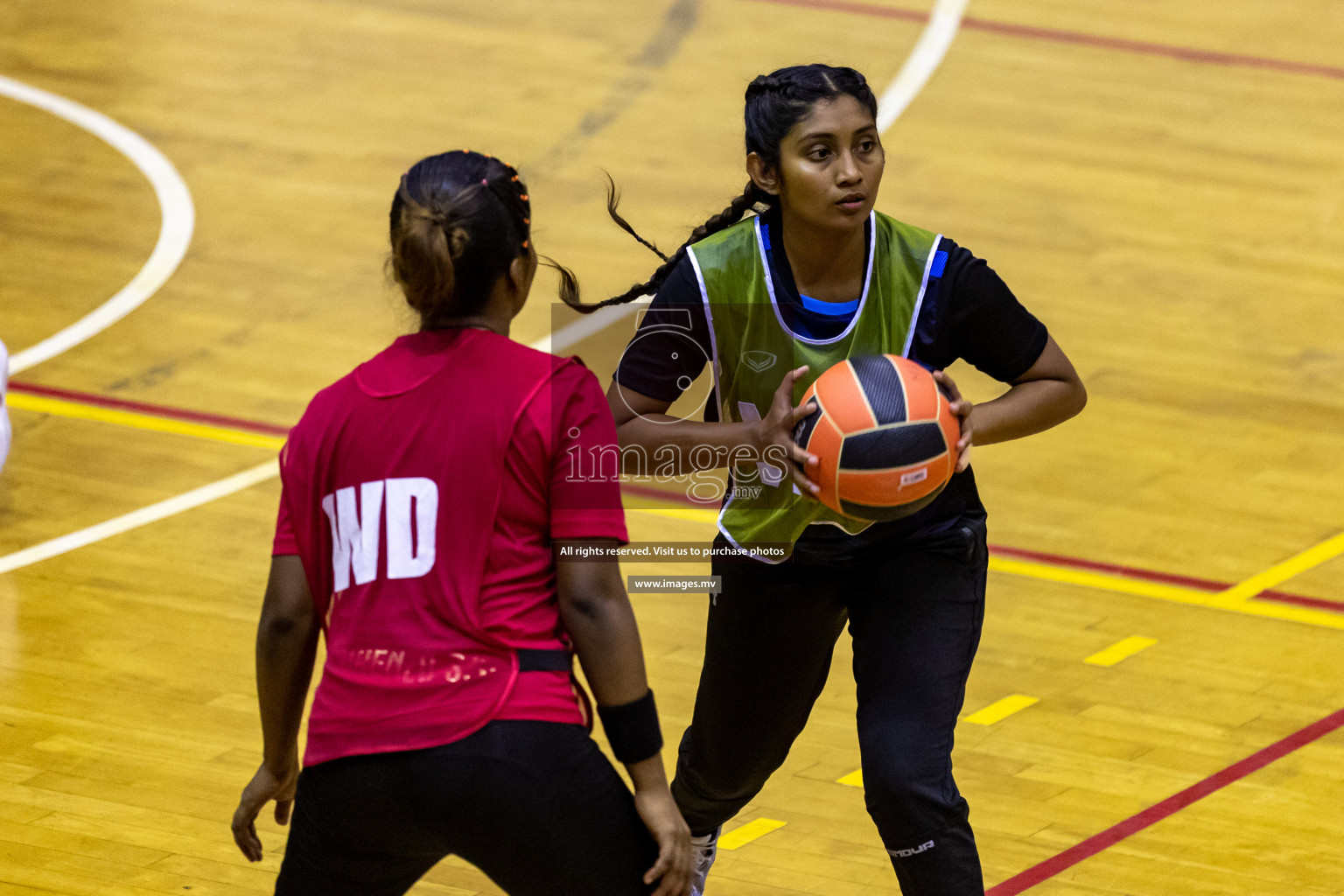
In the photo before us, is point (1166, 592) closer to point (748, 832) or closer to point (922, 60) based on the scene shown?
point (748, 832)

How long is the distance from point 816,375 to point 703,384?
10.7 ft

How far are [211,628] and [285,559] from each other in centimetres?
286

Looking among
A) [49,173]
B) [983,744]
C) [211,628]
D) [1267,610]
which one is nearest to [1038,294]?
[1267,610]

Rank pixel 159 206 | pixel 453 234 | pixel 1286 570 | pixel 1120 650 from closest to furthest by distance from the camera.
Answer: pixel 453 234, pixel 1120 650, pixel 1286 570, pixel 159 206

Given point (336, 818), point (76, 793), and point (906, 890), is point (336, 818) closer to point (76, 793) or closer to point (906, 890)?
point (906, 890)

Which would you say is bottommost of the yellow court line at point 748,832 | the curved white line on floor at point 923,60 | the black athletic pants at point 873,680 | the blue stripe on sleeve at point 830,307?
the yellow court line at point 748,832

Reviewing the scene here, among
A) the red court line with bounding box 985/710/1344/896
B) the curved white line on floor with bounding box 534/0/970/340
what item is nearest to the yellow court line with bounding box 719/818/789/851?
the red court line with bounding box 985/710/1344/896

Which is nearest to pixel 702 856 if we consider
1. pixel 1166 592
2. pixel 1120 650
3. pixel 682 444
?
pixel 682 444

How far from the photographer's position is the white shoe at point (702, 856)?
411 cm

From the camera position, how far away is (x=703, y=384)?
22.5 feet

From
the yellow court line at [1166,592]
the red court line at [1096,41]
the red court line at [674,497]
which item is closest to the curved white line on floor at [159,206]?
the red court line at [674,497]

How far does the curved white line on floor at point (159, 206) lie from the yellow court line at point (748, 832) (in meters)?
3.94

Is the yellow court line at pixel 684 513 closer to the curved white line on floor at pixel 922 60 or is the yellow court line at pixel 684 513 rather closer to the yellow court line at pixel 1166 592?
the yellow court line at pixel 1166 592

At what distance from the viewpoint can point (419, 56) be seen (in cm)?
1061
